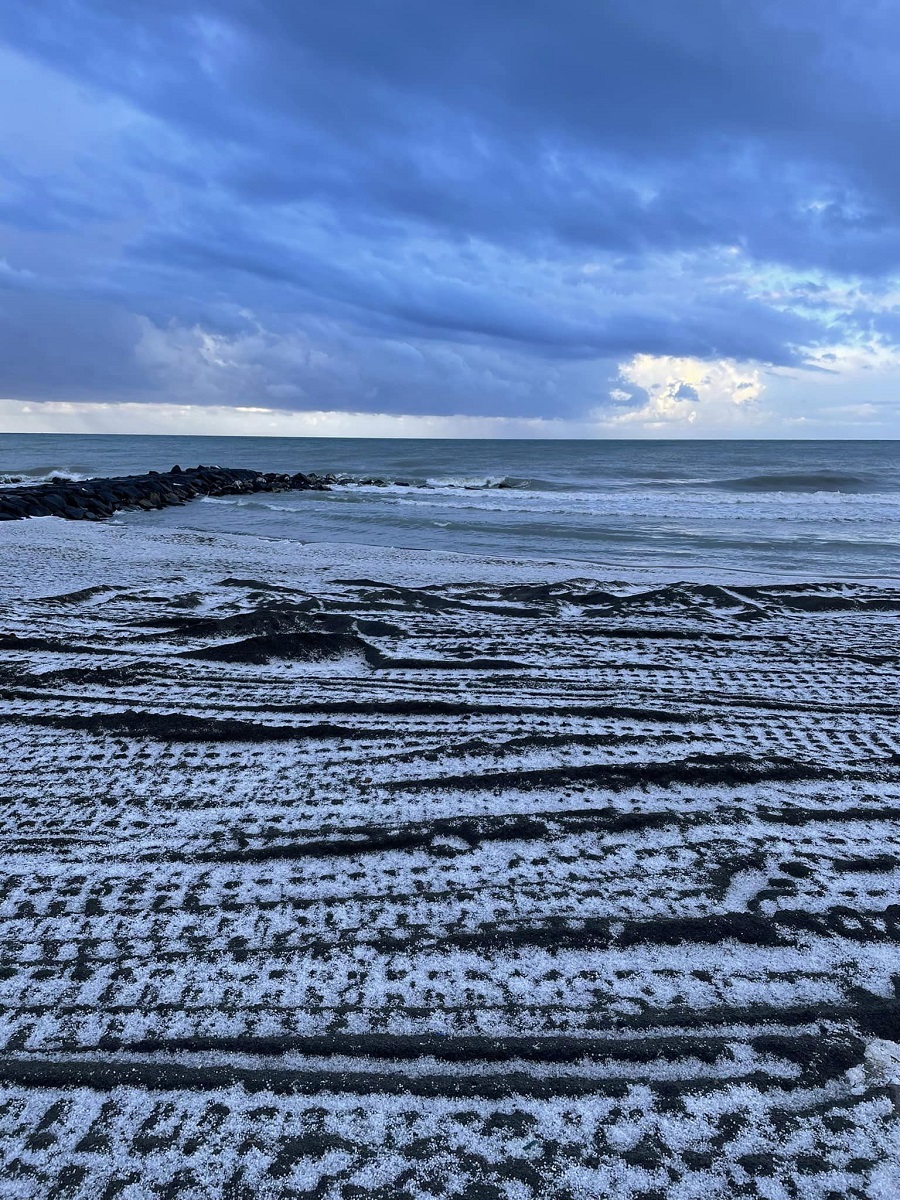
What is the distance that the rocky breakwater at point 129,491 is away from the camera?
484 inches

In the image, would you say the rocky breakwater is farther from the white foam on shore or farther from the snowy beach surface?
the snowy beach surface

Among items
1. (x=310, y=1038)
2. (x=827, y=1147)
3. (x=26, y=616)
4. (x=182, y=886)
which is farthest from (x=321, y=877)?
(x=26, y=616)

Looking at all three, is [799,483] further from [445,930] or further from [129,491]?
[445,930]

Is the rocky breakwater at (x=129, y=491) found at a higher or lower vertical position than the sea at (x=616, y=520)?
higher

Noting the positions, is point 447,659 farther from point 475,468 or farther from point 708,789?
point 475,468

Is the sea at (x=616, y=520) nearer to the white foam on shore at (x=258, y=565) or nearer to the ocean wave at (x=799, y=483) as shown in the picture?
the ocean wave at (x=799, y=483)

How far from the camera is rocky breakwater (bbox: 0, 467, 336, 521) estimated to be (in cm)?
1228

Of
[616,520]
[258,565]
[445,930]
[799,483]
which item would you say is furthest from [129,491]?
[799,483]

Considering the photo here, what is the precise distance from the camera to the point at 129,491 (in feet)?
48.9

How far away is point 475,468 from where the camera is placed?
110 feet

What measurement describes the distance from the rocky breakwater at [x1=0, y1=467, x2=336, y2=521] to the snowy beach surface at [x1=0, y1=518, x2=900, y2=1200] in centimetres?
932

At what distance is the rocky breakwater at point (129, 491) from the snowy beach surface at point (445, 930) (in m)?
9.32

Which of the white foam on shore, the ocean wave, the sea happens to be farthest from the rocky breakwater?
the ocean wave

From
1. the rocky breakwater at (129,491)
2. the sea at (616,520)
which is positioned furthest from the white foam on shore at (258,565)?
the rocky breakwater at (129,491)
